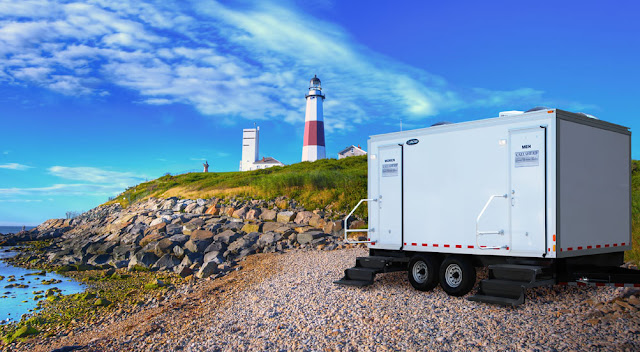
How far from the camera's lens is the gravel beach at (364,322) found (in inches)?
266

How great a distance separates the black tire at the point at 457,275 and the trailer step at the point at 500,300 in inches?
19.6

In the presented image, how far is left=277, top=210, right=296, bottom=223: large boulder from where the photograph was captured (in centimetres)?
2005

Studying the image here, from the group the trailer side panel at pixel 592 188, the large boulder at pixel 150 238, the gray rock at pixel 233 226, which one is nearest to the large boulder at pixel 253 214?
the gray rock at pixel 233 226

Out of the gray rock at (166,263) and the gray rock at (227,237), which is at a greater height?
the gray rock at (227,237)

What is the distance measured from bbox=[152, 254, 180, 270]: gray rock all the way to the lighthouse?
96.6 feet

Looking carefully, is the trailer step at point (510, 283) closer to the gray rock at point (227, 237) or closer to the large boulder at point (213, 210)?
the gray rock at point (227, 237)

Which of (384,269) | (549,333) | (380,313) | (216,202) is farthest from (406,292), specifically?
(216,202)

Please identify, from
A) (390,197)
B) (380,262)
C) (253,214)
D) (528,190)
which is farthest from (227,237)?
(528,190)

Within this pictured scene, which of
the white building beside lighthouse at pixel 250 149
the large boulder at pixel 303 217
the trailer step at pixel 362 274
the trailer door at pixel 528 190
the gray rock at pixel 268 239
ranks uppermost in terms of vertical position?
the white building beside lighthouse at pixel 250 149

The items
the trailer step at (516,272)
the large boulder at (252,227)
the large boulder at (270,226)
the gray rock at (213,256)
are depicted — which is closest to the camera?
the trailer step at (516,272)

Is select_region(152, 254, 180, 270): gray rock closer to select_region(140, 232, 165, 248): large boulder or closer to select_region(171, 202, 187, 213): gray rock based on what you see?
select_region(140, 232, 165, 248): large boulder

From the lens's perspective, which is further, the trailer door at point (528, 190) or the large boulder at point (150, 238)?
the large boulder at point (150, 238)

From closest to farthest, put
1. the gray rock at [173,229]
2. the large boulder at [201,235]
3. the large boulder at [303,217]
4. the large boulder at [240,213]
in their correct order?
the large boulder at [201,235]
the large boulder at [303,217]
the gray rock at [173,229]
the large boulder at [240,213]

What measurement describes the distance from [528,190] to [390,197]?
3.06 m
